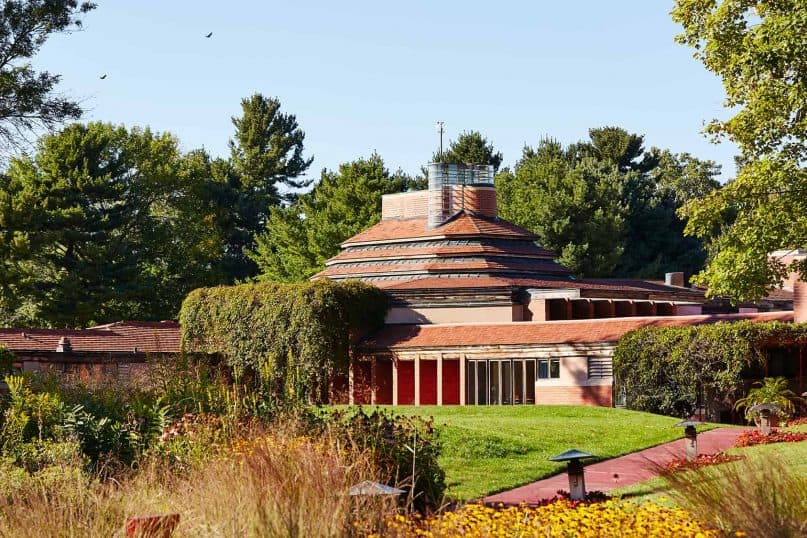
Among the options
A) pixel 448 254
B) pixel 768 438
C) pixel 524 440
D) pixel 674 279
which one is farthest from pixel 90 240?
pixel 768 438

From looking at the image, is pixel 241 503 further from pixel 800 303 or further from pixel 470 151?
pixel 470 151

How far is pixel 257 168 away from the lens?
298ft

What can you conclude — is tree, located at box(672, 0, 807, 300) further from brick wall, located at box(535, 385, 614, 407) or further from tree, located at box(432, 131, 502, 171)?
tree, located at box(432, 131, 502, 171)

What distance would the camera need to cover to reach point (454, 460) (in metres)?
19.6

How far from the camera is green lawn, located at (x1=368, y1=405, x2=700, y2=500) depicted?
1831 centimetres

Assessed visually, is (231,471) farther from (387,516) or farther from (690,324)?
(690,324)

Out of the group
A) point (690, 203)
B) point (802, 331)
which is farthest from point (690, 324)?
point (690, 203)

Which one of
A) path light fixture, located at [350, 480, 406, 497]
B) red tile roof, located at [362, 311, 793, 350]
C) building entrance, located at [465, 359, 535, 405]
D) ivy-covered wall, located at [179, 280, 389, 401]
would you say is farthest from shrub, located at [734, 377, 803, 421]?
path light fixture, located at [350, 480, 406, 497]

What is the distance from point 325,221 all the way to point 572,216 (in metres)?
13.7

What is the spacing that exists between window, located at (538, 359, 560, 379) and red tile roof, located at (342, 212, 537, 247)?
10.2 meters

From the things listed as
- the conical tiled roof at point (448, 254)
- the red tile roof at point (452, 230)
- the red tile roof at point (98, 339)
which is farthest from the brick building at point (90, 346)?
the red tile roof at point (452, 230)

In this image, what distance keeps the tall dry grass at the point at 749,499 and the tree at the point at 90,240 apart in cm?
4655

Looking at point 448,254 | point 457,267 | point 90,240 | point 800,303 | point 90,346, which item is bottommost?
point 90,346

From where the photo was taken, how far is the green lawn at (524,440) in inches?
721
